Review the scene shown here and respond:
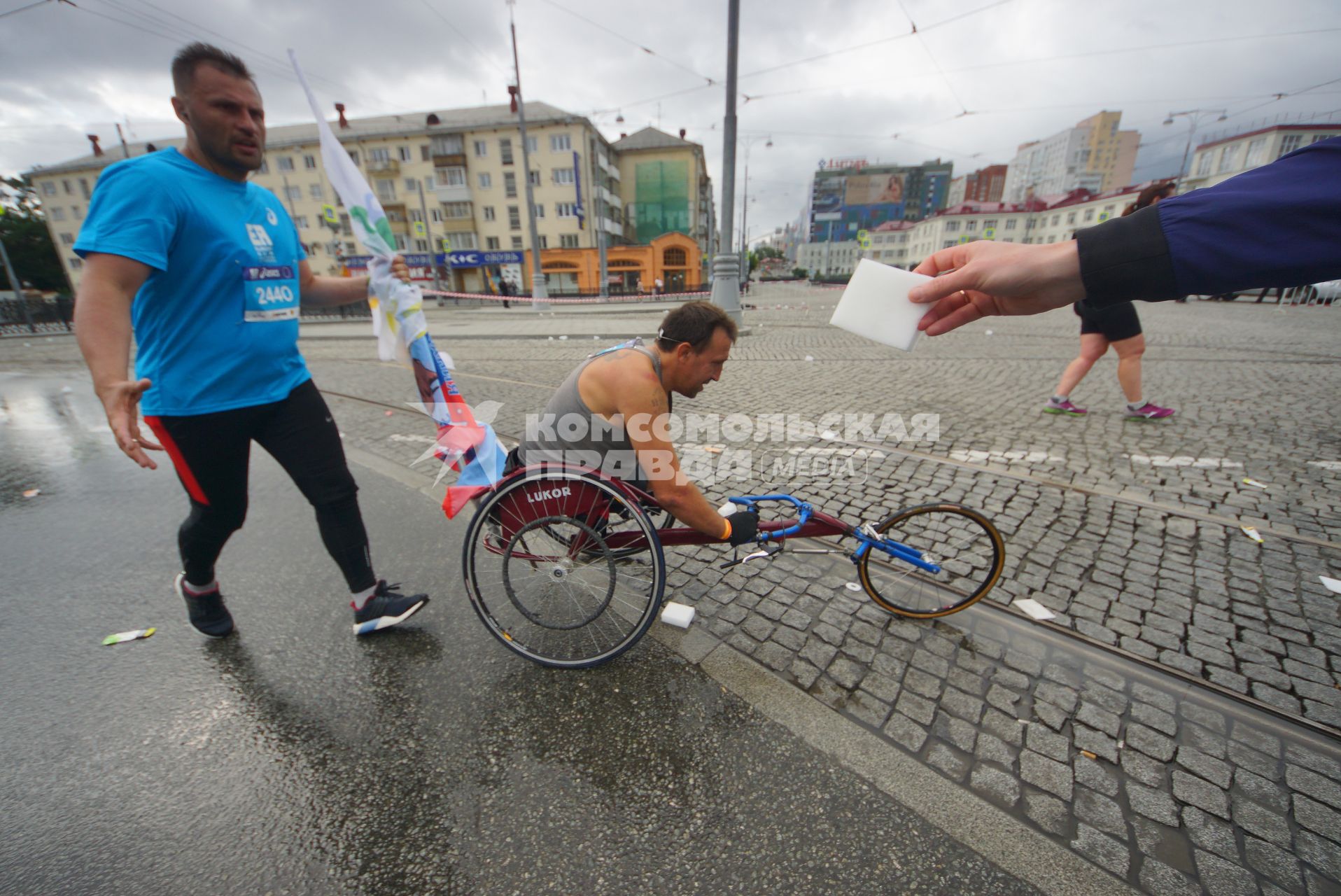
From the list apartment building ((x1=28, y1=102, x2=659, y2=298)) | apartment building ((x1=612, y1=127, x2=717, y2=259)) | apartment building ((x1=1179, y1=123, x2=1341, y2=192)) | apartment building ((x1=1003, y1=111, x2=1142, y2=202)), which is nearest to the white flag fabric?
apartment building ((x1=28, y1=102, x2=659, y2=298))

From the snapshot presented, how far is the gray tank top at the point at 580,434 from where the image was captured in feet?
7.32

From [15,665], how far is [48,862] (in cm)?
137

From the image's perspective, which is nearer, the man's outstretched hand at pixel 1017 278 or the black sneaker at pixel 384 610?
the man's outstretched hand at pixel 1017 278

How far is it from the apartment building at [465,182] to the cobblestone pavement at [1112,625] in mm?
42821

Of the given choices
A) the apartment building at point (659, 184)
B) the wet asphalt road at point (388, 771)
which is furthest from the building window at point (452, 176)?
the wet asphalt road at point (388, 771)

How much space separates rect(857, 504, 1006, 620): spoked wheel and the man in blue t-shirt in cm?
261

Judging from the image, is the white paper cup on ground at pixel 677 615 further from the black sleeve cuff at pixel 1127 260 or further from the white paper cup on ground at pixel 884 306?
the black sleeve cuff at pixel 1127 260

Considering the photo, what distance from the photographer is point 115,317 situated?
67.4 inches

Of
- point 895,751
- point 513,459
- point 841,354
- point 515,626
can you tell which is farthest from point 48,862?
point 841,354

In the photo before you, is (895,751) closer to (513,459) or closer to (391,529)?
(513,459)

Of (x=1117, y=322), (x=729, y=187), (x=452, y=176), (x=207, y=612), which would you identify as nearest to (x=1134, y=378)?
(x=1117, y=322)

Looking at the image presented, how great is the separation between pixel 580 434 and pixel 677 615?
3.41ft

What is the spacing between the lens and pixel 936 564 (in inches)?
102

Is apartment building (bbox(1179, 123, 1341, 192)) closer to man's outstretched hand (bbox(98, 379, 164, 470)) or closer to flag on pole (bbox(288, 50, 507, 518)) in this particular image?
flag on pole (bbox(288, 50, 507, 518))
